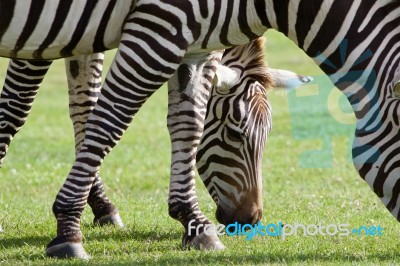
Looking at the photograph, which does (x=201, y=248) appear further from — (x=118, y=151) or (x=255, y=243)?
(x=118, y=151)

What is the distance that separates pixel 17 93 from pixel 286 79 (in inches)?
104

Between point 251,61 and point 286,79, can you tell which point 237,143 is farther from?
point 286,79

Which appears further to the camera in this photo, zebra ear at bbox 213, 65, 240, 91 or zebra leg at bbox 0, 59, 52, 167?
zebra leg at bbox 0, 59, 52, 167

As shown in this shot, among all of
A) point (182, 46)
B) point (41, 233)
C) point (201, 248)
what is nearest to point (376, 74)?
point (182, 46)

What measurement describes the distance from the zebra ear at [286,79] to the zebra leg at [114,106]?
6.43ft

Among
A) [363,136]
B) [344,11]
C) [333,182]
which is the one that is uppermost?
[344,11]

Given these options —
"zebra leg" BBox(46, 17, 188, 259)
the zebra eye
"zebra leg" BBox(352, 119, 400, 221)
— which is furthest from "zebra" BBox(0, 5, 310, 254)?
"zebra leg" BBox(352, 119, 400, 221)

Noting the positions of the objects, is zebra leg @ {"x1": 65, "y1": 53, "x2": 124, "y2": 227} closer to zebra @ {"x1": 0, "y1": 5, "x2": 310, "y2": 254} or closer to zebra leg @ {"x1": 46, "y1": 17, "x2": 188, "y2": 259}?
zebra @ {"x1": 0, "y1": 5, "x2": 310, "y2": 254}

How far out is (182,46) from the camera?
7.14m

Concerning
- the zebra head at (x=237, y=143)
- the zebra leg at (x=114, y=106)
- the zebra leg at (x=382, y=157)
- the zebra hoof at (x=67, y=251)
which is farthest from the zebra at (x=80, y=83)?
the zebra leg at (x=382, y=157)

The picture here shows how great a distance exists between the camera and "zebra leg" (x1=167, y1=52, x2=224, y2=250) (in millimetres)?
7895

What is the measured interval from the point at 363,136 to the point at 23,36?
274cm

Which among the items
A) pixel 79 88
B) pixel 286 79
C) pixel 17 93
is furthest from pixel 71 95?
pixel 286 79

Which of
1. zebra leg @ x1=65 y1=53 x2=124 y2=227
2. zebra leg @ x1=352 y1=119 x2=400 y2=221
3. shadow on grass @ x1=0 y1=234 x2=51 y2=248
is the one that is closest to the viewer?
zebra leg @ x1=352 y1=119 x2=400 y2=221
